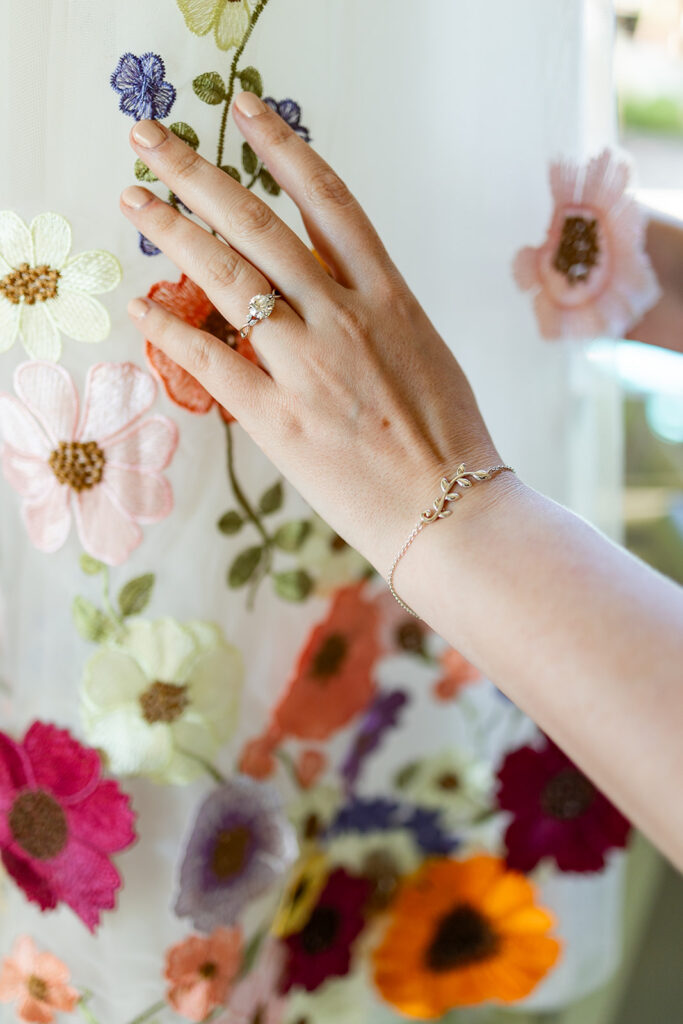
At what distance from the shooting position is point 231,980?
1.94 feet

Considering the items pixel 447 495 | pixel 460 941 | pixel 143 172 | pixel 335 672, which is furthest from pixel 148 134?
pixel 460 941

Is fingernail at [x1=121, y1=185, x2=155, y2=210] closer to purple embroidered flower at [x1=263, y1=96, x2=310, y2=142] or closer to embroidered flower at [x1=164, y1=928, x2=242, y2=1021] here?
purple embroidered flower at [x1=263, y1=96, x2=310, y2=142]

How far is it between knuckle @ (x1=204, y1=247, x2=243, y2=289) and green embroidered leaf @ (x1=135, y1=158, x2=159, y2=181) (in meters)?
0.06

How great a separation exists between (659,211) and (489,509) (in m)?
0.37

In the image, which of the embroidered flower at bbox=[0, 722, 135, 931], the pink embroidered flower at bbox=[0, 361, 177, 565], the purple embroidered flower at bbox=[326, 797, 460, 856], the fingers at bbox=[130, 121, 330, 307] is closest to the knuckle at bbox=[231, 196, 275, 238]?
the fingers at bbox=[130, 121, 330, 307]

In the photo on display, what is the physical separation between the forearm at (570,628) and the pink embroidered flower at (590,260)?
0.21 m

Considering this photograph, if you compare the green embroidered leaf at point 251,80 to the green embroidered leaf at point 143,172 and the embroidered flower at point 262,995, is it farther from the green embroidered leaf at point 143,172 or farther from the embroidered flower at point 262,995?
the embroidered flower at point 262,995

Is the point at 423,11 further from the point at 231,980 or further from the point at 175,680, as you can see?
the point at 231,980

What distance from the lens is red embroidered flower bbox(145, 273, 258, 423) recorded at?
0.48 metres

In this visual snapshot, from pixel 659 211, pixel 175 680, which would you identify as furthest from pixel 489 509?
pixel 659 211

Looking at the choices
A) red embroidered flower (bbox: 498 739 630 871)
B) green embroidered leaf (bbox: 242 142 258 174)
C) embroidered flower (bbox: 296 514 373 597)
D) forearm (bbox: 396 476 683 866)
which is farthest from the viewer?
red embroidered flower (bbox: 498 739 630 871)

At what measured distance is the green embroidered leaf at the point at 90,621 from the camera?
52 centimetres

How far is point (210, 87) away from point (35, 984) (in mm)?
561

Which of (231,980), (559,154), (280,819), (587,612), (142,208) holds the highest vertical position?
(559,154)
